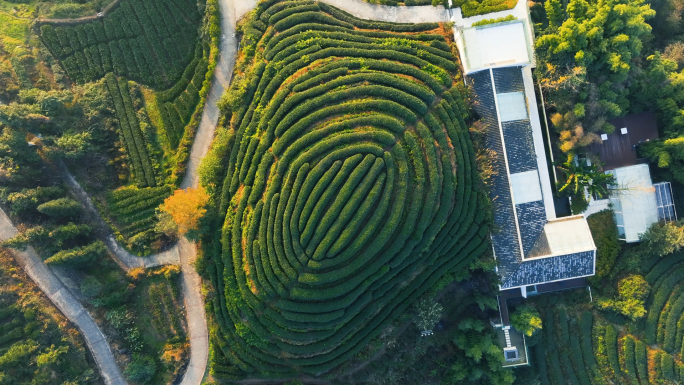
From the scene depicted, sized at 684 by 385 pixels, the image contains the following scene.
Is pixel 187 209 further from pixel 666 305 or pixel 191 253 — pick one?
pixel 666 305

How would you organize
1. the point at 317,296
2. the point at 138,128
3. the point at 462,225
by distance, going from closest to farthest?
the point at 317,296 < the point at 462,225 < the point at 138,128

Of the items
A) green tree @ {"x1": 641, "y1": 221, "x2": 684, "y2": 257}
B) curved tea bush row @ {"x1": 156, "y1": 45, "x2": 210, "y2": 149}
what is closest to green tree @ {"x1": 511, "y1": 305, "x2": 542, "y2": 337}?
green tree @ {"x1": 641, "y1": 221, "x2": 684, "y2": 257}

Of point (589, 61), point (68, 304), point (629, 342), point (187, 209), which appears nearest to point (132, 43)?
point (187, 209)

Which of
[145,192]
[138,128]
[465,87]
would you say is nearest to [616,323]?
[465,87]

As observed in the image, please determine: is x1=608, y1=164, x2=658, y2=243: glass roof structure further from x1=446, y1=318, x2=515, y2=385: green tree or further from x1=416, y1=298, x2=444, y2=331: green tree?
x1=416, y1=298, x2=444, y2=331: green tree

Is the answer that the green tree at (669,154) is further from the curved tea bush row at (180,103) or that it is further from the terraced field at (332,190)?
the curved tea bush row at (180,103)

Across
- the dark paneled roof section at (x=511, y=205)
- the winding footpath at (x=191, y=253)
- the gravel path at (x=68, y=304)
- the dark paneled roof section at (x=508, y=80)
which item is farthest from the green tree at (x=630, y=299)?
the gravel path at (x=68, y=304)

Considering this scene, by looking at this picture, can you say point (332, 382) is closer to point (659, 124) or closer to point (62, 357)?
point (62, 357)
